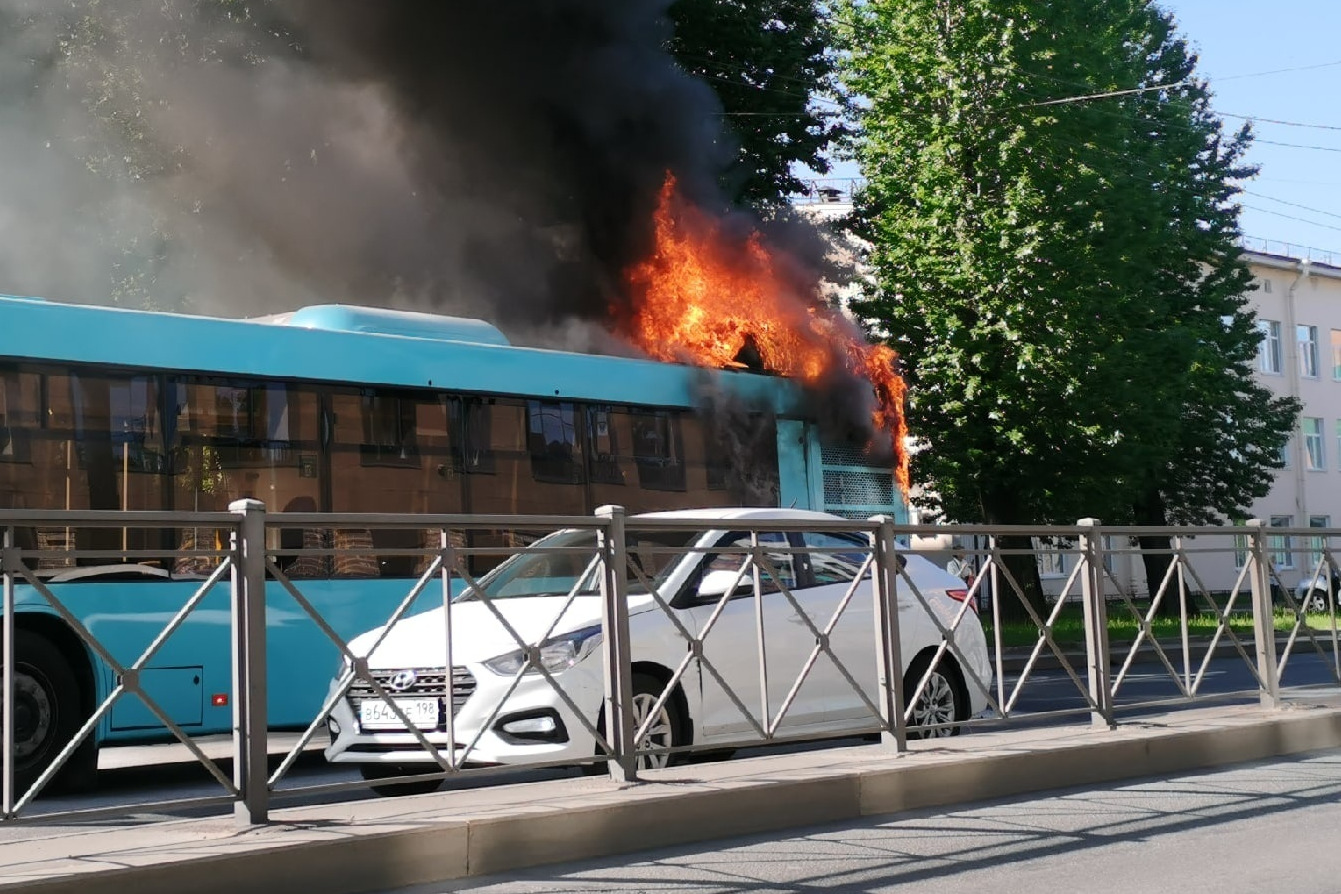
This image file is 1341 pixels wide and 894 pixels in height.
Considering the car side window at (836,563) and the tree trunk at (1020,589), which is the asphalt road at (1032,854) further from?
the car side window at (836,563)

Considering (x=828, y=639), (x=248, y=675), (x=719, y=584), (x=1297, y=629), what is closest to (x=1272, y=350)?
(x=1297, y=629)

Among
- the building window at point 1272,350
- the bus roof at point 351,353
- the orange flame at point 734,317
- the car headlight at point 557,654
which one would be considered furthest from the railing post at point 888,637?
the building window at point 1272,350

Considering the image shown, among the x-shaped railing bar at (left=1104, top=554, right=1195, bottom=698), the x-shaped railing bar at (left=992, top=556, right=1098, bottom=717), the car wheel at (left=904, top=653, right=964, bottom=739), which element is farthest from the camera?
the x-shaped railing bar at (left=1104, top=554, right=1195, bottom=698)

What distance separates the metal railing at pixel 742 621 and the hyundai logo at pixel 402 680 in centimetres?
14

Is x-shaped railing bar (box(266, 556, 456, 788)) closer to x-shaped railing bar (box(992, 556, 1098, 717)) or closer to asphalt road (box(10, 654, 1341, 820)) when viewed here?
asphalt road (box(10, 654, 1341, 820))

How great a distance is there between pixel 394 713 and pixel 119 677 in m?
1.26

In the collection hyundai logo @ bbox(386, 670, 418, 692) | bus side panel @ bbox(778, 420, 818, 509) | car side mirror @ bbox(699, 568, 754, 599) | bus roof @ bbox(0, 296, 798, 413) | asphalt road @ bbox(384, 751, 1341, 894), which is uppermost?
bus roof @ bbox(0, 296, 798, 413)

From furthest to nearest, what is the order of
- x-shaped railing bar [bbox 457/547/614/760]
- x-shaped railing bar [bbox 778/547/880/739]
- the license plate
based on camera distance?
x-shaped railing bar [bbox 778/547/880/739]
x-shaped railing bar [bbox 457/547/614/760]
the license plate

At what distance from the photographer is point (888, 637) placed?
29.1ft

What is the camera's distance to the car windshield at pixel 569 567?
775cm

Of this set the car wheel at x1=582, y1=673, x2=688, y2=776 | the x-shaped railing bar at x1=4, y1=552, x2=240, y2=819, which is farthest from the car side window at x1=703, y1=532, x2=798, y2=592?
the x-shaped railing bar at x1=4, y1=552, x2=240, y2=819

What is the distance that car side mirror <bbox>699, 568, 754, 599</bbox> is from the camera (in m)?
8.52

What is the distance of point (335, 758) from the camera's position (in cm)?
851

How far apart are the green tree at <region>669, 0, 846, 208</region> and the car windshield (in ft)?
64.1
